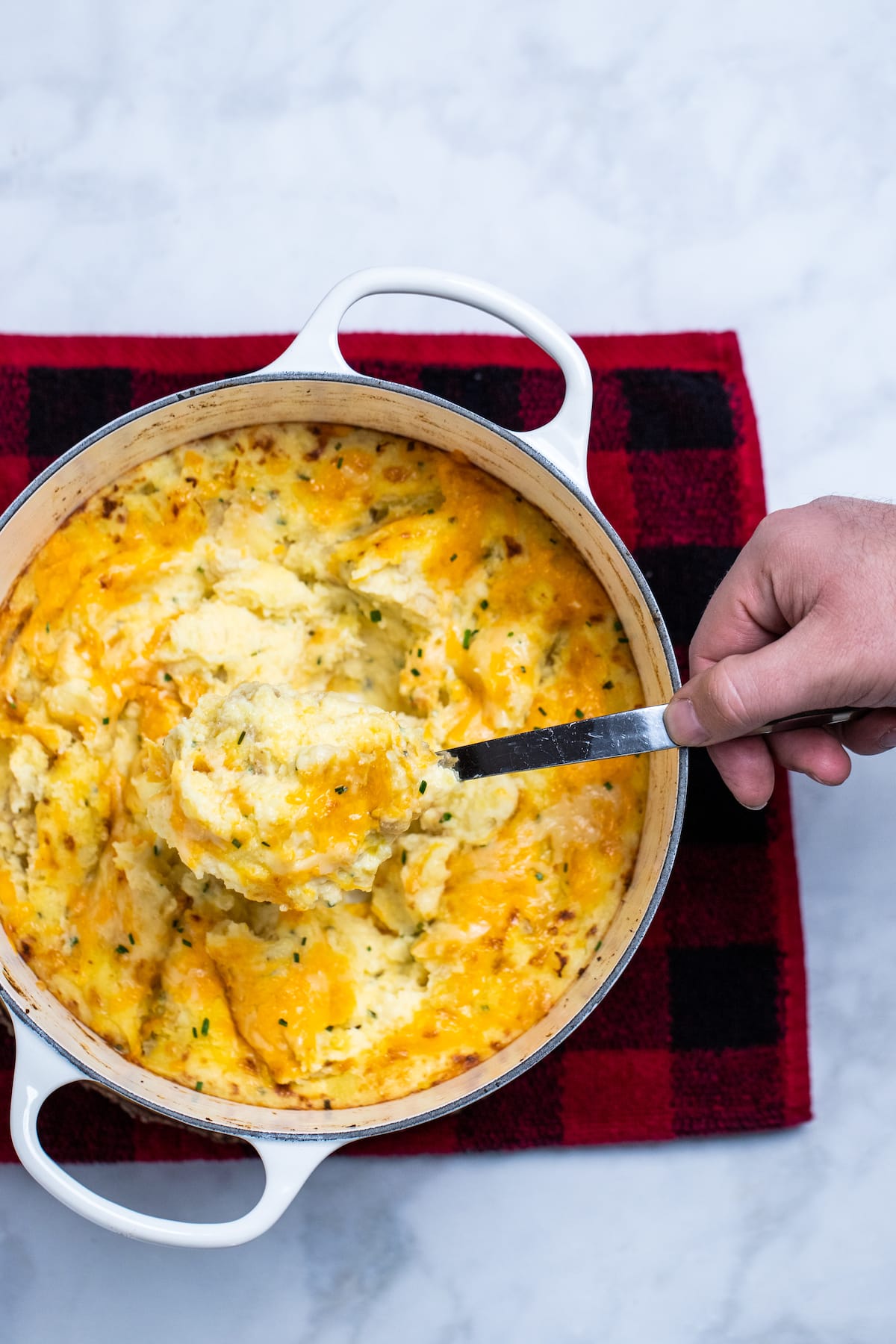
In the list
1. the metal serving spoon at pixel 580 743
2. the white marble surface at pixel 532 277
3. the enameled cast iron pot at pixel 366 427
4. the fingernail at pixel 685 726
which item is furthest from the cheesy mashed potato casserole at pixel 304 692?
the white marble surface at pixel 532 277

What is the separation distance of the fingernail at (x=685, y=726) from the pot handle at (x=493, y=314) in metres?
0.44

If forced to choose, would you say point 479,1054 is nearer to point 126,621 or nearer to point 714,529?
point 126,621

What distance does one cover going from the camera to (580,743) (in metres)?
1.99

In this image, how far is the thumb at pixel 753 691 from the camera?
193 centimetres

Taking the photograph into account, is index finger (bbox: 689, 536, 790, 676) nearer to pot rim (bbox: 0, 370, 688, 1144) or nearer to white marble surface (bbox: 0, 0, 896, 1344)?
pot rim (bbox: 0, 370, 688, 1144)

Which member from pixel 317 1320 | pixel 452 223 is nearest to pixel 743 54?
pixel 452 223

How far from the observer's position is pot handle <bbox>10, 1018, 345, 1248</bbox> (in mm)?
1924

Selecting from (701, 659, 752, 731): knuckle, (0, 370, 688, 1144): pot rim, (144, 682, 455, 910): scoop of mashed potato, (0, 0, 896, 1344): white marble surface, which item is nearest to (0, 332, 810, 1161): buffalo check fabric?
(0, 0, 896, 1344): white marble surface

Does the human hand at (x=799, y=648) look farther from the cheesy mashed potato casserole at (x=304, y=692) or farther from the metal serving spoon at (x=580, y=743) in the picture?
the cheesy mashed potato casserole at (x=304, y=692)

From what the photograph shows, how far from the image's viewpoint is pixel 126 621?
2240mm

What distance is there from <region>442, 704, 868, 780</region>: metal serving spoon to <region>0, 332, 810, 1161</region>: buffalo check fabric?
61cm

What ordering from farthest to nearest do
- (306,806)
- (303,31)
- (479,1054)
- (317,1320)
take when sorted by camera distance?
(303,31) → (317,1320) → (479,1054) → (306,806)

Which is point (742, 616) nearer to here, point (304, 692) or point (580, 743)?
point (580, 743)

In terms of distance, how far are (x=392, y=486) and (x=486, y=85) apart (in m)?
1.21
